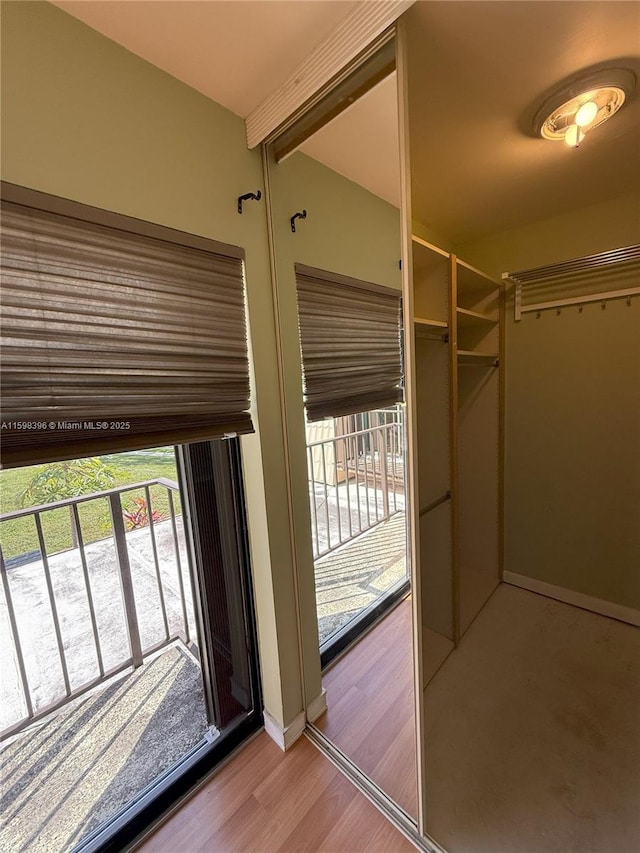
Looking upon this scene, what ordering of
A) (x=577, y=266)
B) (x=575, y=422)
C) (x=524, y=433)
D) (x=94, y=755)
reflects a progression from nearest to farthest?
(x=94, y=755) < (x=577, y=266) < (x=575, y=422) < (x=524, y=433)

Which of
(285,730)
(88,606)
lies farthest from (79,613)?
(285,730)

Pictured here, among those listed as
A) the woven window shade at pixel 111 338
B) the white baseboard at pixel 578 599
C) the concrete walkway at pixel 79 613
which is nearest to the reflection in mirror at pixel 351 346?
the woven window shade at pixel 111 338

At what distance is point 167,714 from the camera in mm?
1475

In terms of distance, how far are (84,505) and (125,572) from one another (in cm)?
37

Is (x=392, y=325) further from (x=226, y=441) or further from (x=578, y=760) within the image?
(x=578, y=760)

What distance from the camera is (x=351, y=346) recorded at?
4.98 feet

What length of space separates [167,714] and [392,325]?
1.93m

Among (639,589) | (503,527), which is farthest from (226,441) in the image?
(639,589)

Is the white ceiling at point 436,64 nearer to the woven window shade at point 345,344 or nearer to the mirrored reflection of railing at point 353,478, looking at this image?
the woven window shade at point 345,344

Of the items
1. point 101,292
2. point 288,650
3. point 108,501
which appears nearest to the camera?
point 101,292

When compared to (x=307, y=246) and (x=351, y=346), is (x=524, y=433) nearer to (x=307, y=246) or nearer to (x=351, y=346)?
(x=351, y=346)

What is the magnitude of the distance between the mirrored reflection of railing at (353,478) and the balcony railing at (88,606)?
82 centimetres

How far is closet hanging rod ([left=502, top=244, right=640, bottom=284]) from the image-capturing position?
5.63ft

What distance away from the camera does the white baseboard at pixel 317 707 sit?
1.53 meters
